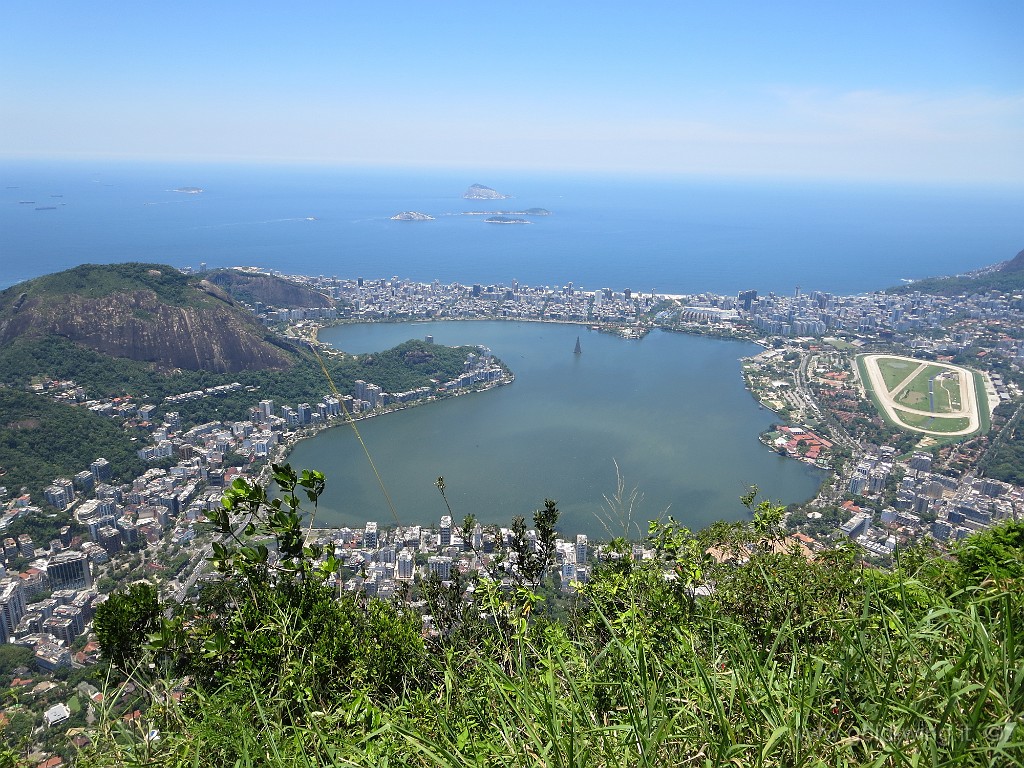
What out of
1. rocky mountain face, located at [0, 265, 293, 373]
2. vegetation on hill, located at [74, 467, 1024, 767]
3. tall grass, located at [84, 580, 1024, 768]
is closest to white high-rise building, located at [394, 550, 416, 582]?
vegetation on hill, located at [74, 467, 1024, 767]

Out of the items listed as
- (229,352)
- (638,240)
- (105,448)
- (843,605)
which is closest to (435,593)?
(843,605)

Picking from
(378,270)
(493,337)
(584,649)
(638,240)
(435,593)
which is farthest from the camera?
(638,240)

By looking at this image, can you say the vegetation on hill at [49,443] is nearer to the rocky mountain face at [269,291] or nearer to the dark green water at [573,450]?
the dark green water at [573,450]

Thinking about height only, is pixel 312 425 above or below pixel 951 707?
below

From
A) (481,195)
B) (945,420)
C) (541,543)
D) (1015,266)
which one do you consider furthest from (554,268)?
(481,195)

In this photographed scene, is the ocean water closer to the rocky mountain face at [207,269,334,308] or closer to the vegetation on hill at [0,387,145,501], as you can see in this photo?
the rocky mountain face at [207,269,334,308]

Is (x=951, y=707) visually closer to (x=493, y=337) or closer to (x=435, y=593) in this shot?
(x=435, y=593)
